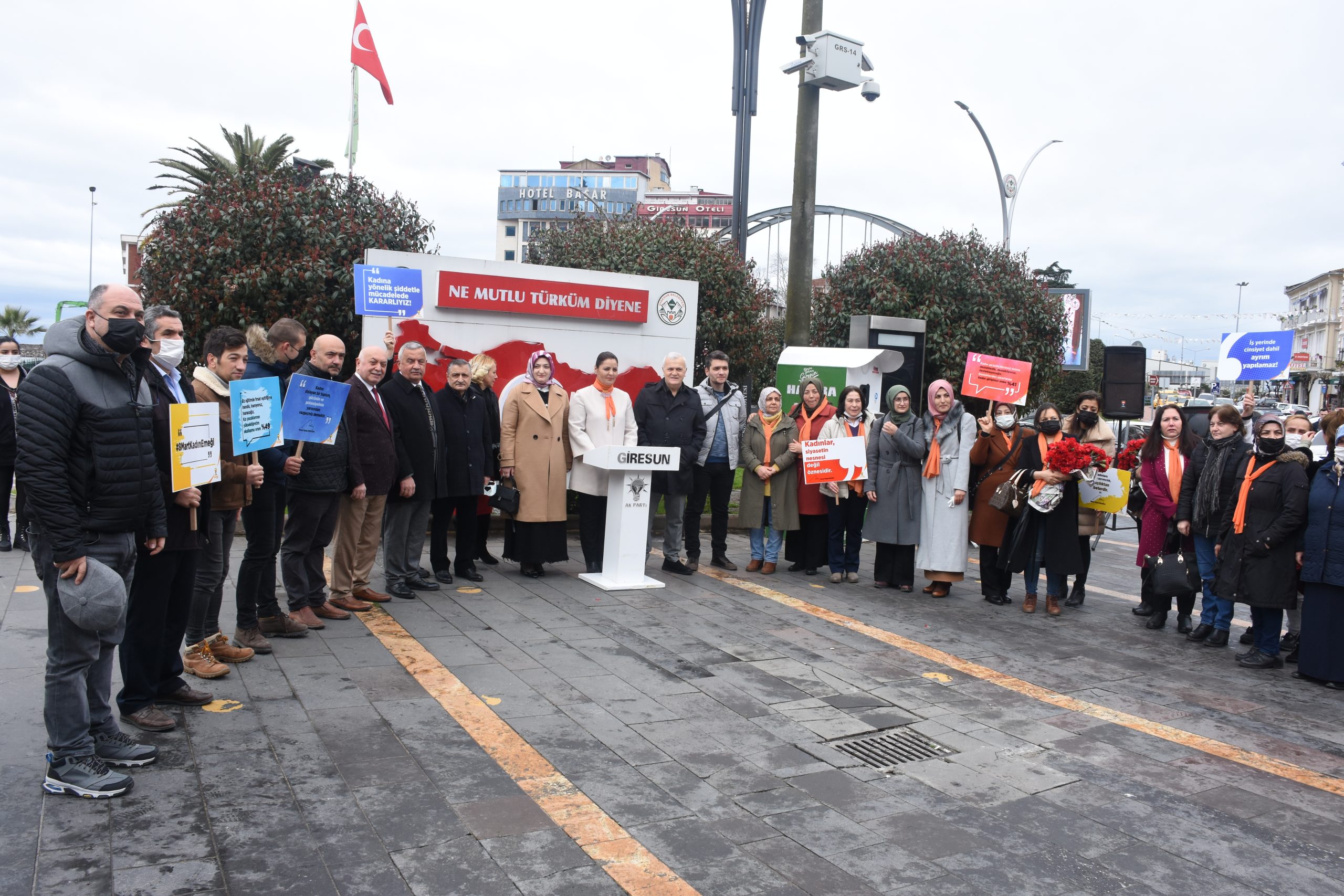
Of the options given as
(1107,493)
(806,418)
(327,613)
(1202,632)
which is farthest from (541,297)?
(1202,632)

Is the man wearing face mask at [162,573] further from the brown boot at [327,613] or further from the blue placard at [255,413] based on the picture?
the brown boot at [327,613]

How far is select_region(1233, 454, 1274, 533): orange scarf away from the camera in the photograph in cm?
675

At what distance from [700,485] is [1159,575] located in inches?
152

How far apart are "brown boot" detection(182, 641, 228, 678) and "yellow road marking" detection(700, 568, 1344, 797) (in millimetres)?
4208

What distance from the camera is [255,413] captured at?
16.6ft

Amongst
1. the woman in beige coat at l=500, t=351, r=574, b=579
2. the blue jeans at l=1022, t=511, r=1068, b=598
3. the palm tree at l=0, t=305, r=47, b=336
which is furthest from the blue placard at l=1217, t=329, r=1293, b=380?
the palm tree at l=0, t=305, r=47, b=336

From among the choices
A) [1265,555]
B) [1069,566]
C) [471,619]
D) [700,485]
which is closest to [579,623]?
[471,619]

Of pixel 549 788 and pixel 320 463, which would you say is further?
pixel 320 463

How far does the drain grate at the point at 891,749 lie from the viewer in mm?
4562

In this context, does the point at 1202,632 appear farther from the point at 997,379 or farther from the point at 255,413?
the point at 255,413

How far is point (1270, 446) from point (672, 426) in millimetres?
4580

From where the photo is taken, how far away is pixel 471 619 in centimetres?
677

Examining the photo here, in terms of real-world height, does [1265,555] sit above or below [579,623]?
above

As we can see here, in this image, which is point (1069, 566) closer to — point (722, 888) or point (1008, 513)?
point (1008, 513)
